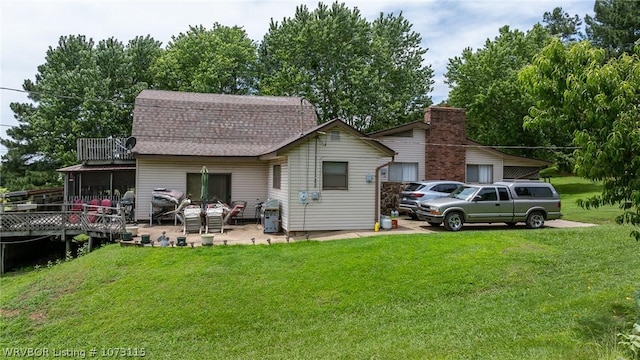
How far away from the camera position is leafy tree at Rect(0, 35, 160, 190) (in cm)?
2914

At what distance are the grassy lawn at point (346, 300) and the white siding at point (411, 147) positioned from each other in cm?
939

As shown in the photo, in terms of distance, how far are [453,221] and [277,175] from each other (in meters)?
6.68

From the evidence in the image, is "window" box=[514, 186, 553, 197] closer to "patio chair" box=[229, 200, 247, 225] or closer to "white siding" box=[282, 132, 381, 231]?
"white siding" box=[282, 132, 381, 231]

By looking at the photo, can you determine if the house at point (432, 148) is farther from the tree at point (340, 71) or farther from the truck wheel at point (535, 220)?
the tree at point (340, 71)

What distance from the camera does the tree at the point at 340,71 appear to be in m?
30.3

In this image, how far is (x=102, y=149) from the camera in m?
19.0

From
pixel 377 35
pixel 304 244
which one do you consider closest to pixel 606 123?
pixel 304 244

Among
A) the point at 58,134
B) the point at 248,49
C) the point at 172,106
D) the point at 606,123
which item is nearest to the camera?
the point at 606,123

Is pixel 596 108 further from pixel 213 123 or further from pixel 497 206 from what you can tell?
pixel 213 123

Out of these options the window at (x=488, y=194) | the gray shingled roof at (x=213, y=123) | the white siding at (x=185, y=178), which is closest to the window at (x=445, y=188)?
the window at (x=488, y=194)

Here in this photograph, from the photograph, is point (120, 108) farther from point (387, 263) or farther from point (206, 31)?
point (387, 263)

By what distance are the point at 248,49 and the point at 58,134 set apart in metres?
16.2

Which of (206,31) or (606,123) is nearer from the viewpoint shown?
(606,123)

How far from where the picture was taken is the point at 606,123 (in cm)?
520
